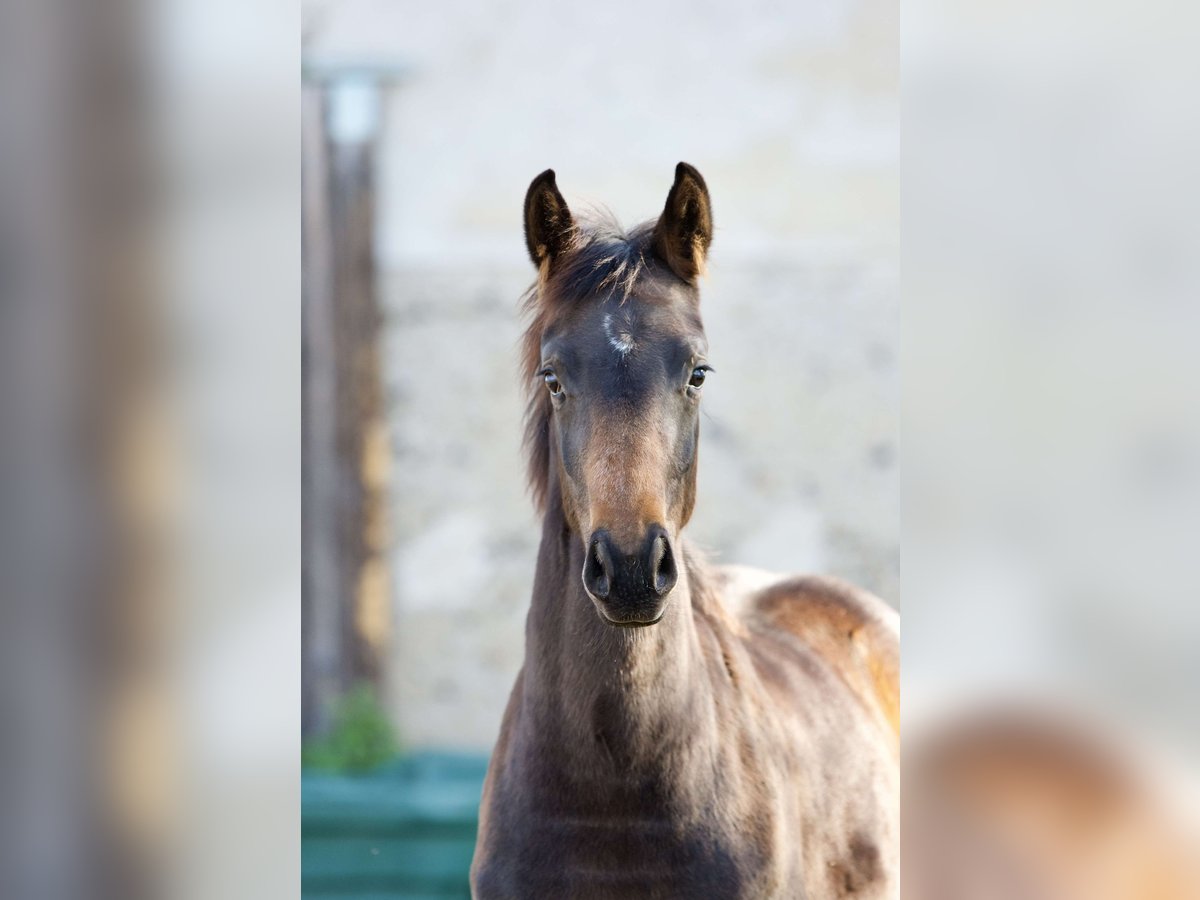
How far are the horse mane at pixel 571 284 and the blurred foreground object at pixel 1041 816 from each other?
770 millimetres

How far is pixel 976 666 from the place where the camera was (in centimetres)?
65

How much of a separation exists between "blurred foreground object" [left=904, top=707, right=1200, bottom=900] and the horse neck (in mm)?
640

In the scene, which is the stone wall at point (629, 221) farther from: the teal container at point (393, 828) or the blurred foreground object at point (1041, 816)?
the blurred foreground object at point (1041, 816)

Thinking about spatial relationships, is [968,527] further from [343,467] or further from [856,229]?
[343,467]

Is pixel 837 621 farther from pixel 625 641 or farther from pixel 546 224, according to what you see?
pixel 546 224

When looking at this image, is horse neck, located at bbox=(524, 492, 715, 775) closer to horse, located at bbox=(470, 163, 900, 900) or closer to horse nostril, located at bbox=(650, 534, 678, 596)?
horse, located at bbox=(470, 163, 900, 900)

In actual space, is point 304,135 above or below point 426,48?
below

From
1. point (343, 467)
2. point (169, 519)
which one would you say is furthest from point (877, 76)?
point (169, 519)

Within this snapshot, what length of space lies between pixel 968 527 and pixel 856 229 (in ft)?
5.65

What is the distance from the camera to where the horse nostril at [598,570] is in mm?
1103

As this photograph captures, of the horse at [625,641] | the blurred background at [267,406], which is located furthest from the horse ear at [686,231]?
the blurred background at [267,406]

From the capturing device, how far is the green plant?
2.30 metres

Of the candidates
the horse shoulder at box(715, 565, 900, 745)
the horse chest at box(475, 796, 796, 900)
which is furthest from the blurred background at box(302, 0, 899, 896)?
the horse chest at box(475, 796, 796, 900)

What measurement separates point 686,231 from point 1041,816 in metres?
0.92
